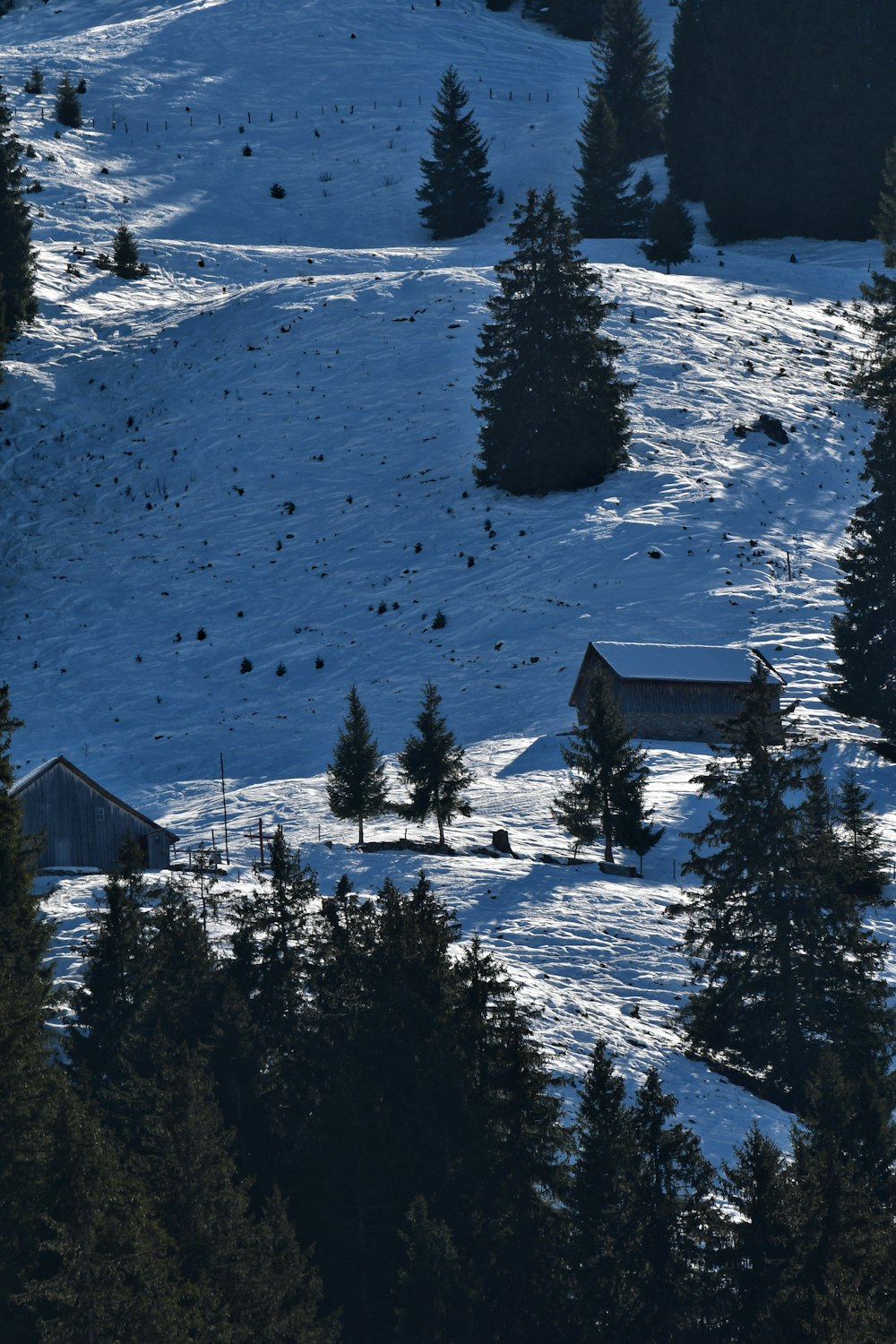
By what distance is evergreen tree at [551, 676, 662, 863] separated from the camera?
39906 millimetres

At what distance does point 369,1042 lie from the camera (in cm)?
2603

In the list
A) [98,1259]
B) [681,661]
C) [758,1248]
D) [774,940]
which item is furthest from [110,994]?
[681,661]

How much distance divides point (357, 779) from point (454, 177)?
63037 mm

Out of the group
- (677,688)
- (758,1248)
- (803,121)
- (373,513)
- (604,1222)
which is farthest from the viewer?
(803,121)

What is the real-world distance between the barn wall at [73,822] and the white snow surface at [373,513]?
4.94 feet

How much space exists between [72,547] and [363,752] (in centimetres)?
3108

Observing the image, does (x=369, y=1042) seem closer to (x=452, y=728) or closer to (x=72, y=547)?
(x=452, y=728)

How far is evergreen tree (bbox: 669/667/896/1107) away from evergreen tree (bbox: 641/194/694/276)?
63.4m

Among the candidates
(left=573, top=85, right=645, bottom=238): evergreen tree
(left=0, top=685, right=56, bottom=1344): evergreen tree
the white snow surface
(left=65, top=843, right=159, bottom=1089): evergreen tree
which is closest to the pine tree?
the white snow surface

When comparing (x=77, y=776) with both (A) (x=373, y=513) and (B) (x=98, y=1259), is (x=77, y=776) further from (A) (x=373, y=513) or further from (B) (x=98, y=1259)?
(A) (x=373, y=513)

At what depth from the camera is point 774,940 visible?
Answer: 29656 mm

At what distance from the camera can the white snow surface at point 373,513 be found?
40906 millimetres

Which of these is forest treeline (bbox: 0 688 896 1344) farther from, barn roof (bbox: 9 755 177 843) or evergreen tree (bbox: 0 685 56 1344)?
barn roof (bbox: 9 755 177 843)

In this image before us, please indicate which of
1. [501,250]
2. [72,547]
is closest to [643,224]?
[501,250]
